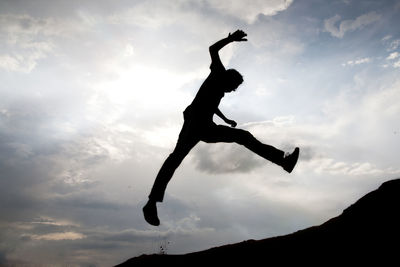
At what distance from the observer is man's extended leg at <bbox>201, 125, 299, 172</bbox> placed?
16.4ft

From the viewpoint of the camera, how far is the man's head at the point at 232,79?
15.8 feet

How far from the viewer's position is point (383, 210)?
14.3 ft

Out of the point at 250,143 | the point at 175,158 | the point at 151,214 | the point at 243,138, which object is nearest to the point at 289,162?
the point at 250,143

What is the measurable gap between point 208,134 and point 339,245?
2.57 meters

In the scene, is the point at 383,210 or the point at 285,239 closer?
the point at 383,210

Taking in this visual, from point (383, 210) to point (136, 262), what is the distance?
436 cm

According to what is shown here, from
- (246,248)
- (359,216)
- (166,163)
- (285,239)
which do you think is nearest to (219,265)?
(246,248)

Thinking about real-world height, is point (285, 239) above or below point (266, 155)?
below

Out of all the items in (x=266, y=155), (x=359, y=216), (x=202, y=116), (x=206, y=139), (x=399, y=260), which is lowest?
(x=399, y=260)

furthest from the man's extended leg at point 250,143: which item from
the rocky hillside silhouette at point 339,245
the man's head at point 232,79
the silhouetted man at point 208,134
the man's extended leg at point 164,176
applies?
the rocky hillside silhouette at point 339,245

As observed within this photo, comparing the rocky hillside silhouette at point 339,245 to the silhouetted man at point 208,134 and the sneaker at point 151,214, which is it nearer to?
the sneaker at point 151,214

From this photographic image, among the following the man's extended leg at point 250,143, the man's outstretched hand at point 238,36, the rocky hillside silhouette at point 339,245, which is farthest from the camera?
the man's extended leg at point 250,143

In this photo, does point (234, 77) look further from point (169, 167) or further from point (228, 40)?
point (169, 167)

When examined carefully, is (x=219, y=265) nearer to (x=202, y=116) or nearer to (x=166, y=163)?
(x=166, y=163)
